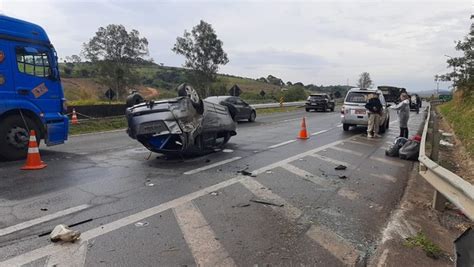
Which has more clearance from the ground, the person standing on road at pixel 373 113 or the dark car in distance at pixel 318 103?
the person standing on road at pixel 373 113

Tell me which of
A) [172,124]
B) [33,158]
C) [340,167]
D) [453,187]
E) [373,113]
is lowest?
[340,167]

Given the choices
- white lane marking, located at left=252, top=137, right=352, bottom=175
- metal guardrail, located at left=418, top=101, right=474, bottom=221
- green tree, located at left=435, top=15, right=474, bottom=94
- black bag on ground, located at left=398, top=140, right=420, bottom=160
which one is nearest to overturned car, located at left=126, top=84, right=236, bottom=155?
white lane marking, located at left=252, top=137, right=352, bottom=175

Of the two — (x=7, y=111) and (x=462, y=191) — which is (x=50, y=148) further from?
(x=462, y=191)

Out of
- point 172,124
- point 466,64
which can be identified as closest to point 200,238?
point 172,124

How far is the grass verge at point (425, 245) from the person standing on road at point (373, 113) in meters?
10.9

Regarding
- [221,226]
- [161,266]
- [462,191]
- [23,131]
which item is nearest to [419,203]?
[462,191]

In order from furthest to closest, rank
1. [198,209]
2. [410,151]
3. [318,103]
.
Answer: [318,103] → [410,151] → [198,209]

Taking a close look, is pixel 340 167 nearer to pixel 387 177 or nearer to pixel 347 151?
pixel 387 177

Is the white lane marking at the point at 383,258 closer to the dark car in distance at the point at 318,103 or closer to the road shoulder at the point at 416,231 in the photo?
the road shoulder at the point at 416,231

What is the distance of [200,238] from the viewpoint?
14.6 feet

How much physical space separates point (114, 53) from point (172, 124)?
161 ft

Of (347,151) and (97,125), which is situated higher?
(347,151)

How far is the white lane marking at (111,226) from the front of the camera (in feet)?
12.7

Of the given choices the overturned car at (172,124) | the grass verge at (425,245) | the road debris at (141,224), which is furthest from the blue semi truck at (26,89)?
the grass verge at (425,245)
